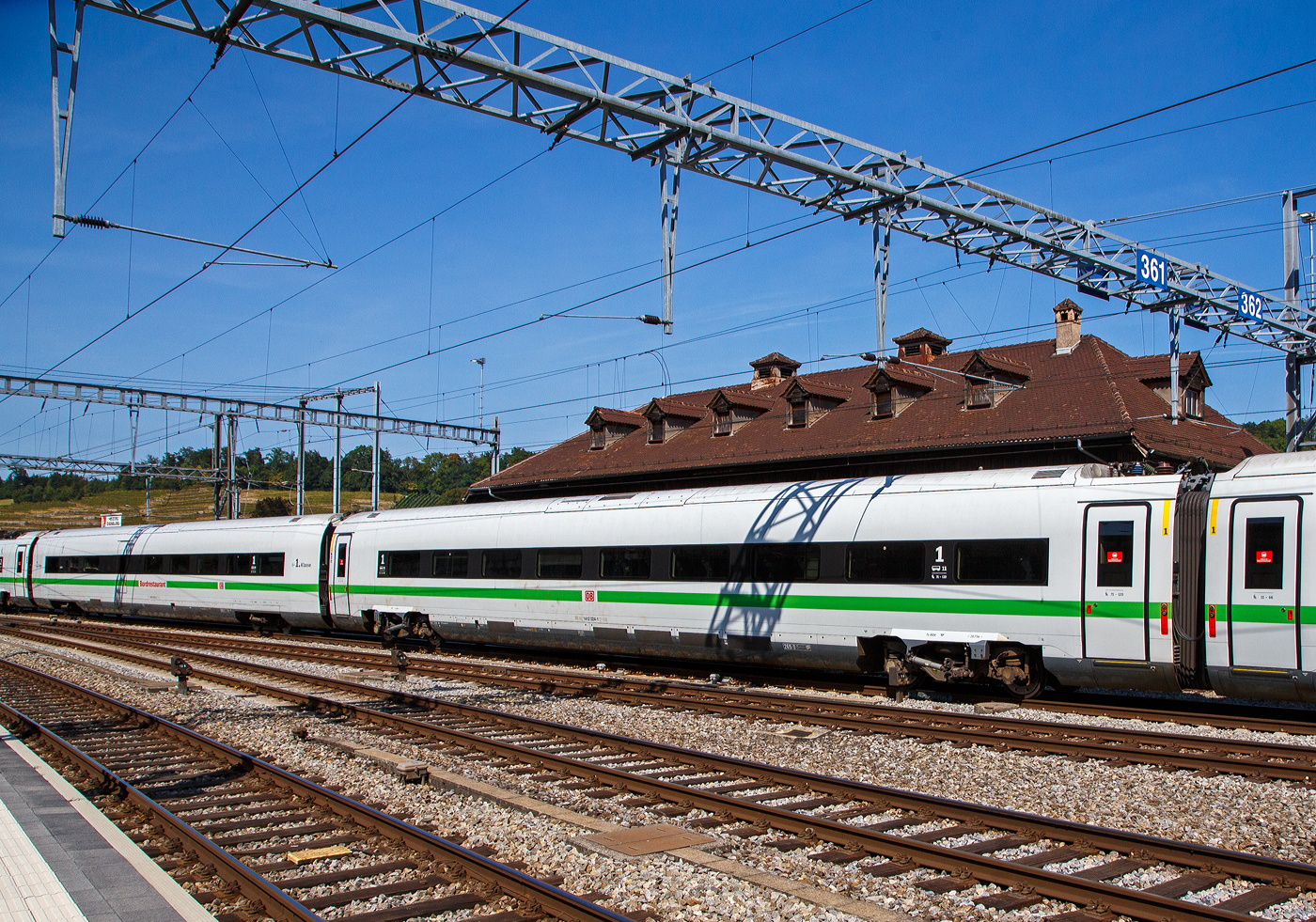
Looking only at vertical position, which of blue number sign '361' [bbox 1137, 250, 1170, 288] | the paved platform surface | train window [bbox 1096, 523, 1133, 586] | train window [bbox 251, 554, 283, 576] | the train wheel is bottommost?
the paved platform surface

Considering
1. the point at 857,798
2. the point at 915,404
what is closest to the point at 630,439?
the point at 915,404

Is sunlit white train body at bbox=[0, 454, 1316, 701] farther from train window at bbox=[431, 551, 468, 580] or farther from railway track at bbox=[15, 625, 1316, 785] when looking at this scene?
railway track at bbox=[15, 625, 1316, 785]

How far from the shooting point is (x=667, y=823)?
26.5ft

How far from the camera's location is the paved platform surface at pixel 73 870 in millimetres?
5598

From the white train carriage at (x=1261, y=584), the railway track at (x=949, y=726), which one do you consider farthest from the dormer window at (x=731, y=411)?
the white train carriage at (x=1261, y=584)

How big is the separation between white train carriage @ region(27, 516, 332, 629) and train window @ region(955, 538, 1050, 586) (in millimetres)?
17345

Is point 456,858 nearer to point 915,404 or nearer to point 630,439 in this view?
point 915,404

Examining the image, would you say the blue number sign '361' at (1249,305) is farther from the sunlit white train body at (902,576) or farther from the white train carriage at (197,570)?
the white train carriage at (197,570)

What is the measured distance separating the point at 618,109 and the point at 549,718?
297 inches

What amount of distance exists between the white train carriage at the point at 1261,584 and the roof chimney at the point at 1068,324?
20.5 metres

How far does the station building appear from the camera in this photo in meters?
25.9

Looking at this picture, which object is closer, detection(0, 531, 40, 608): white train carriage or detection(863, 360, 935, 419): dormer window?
detection(863, 360, 935, 419): dormer window

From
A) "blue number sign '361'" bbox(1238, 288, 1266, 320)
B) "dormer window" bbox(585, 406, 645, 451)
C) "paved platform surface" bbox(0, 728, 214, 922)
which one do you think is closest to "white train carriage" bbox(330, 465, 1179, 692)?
"blue number sign '361'" bbox(1238, 288, 1266, 320)

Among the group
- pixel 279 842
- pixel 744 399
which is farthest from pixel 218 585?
pixel 279 842
